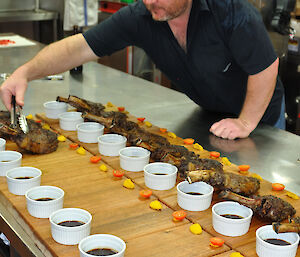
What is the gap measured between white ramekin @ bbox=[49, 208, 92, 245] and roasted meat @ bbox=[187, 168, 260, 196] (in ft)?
1.29

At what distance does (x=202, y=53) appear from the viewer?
242 cm

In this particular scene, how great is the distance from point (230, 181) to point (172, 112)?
3.29 ft

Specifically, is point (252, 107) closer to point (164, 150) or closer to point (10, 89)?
point (164, 150)

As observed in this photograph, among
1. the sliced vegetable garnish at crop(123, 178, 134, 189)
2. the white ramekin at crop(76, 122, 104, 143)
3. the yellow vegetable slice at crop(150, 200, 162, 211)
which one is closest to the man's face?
the white ramekin at crop(76, 122, 104, 143)

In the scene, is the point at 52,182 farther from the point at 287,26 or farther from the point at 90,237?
the point at 287,26

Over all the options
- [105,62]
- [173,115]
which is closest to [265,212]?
[173,115]

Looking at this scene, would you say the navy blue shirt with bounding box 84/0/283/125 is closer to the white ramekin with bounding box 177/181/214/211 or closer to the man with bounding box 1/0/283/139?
the man with bounding box 1/0/283/139

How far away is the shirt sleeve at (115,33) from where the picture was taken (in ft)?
8.20

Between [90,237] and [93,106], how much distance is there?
1193 mm

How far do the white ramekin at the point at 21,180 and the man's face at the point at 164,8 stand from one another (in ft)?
3.01

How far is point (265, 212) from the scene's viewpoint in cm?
157

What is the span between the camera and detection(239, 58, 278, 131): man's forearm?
2.31m

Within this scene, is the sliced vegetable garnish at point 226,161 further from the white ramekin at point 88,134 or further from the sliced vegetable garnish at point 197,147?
the white ramekin at point 88,134

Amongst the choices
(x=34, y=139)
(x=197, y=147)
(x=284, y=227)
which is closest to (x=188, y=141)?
(x=197, y=147)
